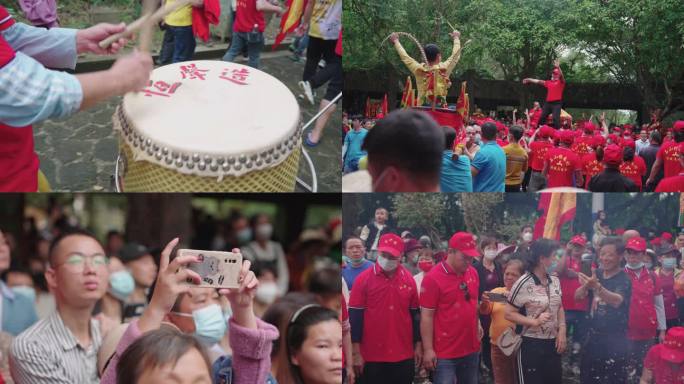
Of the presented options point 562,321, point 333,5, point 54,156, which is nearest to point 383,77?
point 333,5

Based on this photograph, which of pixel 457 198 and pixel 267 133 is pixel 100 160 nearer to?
pixel 267 133

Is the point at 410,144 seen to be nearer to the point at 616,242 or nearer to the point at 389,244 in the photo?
the point at 389,244

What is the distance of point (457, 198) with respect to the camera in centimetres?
289

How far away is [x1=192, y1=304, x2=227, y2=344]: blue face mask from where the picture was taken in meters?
2.21

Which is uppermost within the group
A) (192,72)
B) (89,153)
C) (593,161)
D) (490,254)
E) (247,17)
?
(192,72)

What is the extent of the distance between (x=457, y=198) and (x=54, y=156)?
1955 millimetres

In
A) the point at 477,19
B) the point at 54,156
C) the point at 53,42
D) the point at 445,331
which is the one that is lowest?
the point at 445,331

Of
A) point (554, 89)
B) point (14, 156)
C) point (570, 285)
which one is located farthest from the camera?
point (554, 89)

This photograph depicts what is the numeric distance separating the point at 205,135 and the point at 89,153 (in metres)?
1.56

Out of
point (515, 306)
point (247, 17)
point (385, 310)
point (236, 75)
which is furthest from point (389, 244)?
point (247, 17)

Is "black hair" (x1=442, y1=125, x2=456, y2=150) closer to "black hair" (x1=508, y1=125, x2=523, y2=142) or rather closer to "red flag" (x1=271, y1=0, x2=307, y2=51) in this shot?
"black hair" (x1=508, y1=125, x2=523, y2=142)

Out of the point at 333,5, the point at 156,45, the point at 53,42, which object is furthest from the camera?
the point at 156,45

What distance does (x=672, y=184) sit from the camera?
319cm

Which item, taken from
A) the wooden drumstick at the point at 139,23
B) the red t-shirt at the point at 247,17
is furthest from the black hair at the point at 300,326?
the red t-shirt at the point at 247,17
